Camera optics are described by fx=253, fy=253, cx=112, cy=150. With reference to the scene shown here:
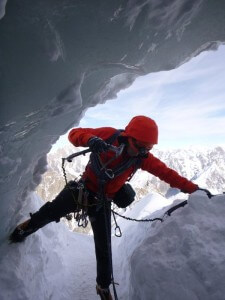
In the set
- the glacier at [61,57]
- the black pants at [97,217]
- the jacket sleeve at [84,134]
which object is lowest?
the black pants at [97,217]

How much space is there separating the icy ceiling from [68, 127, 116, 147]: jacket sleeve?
0.75 metres

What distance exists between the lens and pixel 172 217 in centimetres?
461

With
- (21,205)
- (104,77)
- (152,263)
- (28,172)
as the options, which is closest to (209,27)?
(104,77)

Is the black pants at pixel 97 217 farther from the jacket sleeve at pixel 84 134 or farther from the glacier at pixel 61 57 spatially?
the glacier at pixel 61 57

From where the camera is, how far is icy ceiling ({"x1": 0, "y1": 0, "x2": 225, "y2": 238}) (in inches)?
125

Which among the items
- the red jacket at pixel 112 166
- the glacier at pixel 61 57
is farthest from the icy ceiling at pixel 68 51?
the red jacket at pixel 112 166

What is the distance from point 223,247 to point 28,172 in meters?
4.66

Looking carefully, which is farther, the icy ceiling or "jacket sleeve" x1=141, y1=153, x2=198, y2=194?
"jacket sleeve" x1=141, y1=153, x2=198, y2=194

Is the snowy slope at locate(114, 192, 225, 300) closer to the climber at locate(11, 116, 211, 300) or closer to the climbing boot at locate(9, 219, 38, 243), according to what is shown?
the climber at locate(11, 116, 211, 300)

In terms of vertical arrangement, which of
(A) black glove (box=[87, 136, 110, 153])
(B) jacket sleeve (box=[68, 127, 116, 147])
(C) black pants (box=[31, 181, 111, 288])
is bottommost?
(C) black pants (box=[31, 181, 111, 288])

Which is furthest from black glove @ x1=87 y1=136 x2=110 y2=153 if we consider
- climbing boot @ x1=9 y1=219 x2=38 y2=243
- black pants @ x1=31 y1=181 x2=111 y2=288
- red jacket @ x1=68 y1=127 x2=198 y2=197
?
climbing boot @ x1=9 y1=219 x2=38 y2=243

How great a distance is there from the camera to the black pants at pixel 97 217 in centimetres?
443

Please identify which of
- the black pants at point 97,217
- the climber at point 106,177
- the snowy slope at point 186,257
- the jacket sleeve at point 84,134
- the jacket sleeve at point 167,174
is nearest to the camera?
the snowy slope at point 186,257

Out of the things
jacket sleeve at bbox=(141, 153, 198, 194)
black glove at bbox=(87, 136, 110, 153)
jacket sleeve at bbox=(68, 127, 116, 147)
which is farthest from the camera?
jacket sleeve at bbox=(141, 153, 198, 194)
